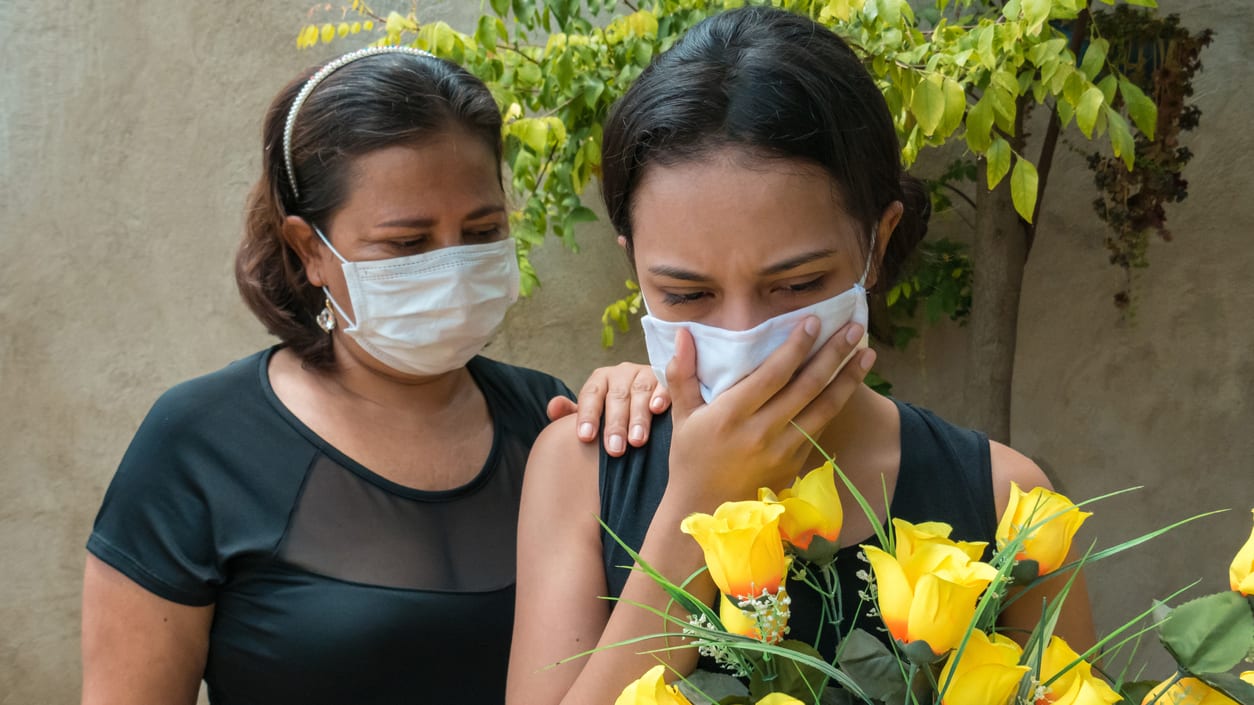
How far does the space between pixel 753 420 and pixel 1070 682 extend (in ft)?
1.72

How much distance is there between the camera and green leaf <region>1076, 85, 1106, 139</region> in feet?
7.91

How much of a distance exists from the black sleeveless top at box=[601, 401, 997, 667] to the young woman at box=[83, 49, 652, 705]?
0.23 m

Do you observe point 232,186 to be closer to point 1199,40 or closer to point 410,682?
point 410,682

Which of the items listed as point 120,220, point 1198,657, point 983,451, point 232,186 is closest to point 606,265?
point 232,186

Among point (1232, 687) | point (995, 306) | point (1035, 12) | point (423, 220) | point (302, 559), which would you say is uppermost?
point (1035, 12)

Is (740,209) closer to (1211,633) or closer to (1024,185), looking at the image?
Answer: (1211,633)

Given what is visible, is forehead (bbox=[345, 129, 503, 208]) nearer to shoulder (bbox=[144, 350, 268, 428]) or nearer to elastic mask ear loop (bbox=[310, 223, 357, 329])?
elastic mask ear loop (bbox=[310, 223, 357, 329])

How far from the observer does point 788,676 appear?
88 centimetres

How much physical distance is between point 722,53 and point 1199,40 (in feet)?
8.64

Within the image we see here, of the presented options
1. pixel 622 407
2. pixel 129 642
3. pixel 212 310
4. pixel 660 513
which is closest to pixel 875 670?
pixel 660 513

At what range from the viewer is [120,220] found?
3.85 metres

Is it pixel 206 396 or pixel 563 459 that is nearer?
pixel 563 459

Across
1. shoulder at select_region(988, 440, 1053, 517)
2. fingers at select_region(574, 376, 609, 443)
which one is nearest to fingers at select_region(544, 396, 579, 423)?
fingers at select_region(574, 376, 609, 443)

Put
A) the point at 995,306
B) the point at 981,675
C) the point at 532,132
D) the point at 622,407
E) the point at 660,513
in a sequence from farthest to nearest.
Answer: the point at 995,306 → the point at 532,132 → the point at 622,407 → the point at 660,513 → the point at 981,675
